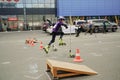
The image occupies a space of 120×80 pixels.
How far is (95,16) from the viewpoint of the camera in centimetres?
6228

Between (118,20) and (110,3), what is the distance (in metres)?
4.47

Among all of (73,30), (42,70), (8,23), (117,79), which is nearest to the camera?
(117,79)

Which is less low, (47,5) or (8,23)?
(47,5)

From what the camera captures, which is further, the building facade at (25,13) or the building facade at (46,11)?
the building facade at (46,11)

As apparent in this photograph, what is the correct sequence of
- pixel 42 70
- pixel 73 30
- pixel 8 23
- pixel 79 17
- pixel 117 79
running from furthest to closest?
pixel 79 17, pixel 8 23, pixel 73 30, pixel 42 70, pixel 117 79

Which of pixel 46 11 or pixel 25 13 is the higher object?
pixel 46 11

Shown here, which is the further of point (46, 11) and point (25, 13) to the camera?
point (46, 11)

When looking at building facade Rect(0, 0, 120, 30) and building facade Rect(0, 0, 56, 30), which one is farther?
building facade Rect(0, 0, 120, 30)

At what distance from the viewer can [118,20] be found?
62250mm

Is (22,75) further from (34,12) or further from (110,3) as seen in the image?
(110,3)

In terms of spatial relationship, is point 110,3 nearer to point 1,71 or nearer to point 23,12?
point 23,12

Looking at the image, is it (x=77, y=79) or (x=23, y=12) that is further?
(x=23, y=12)

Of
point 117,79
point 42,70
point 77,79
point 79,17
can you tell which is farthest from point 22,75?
point 79,17

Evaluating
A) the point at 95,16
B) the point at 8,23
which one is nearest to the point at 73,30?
the point at 8,23
